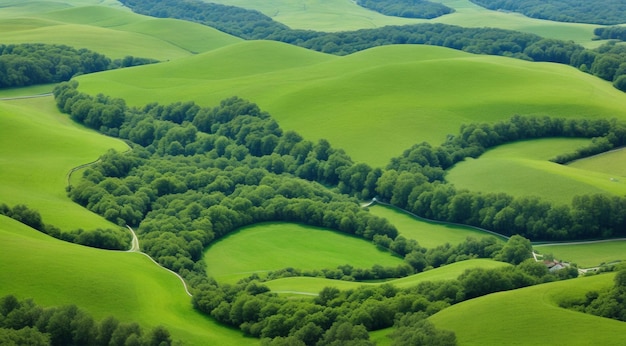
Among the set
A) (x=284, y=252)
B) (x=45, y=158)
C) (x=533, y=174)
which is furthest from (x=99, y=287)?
(x=533, y=174)

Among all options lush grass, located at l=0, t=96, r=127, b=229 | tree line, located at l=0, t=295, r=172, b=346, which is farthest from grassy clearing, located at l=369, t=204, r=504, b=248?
tree line, located at l=0, t=295, r=172, b=346

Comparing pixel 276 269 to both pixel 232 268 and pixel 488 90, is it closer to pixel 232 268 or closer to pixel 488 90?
pixel 232 268

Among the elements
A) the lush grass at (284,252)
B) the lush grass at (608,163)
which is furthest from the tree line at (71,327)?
the lush grass at (608,163)

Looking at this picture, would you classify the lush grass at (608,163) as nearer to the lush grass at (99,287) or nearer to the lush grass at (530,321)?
the lush grass at (530,321)

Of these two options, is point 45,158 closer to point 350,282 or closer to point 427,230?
point 427,230

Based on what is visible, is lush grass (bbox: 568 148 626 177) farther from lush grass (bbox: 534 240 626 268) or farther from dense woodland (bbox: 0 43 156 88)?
dense woodland (bbox: 0 43 156 88)
